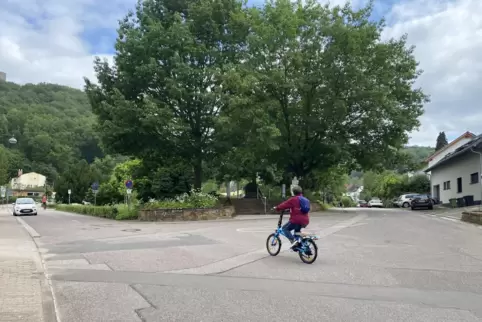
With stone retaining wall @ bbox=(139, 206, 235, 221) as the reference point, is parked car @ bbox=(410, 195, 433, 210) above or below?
above

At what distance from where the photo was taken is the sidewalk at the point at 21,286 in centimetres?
600

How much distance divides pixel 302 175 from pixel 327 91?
7512mm

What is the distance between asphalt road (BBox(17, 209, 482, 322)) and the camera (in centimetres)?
620

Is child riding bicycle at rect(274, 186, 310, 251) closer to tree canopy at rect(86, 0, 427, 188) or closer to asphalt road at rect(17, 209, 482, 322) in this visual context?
asphalt road at rect(17, 209, 482, 322)

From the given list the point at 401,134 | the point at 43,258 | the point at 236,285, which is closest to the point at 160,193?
the point at 401,134

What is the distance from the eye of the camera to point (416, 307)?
6.49 metres

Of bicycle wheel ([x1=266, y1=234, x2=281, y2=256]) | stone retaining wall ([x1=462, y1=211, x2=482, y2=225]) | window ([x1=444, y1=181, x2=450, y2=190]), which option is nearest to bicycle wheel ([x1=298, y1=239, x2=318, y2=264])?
bicycle wheel ([x1=266, y1=234, x2=281, y2=256])

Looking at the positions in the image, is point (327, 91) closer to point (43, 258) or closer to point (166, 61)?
point (166, 61)

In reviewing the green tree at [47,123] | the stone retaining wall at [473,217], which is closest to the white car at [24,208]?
the green tree at [47,123]

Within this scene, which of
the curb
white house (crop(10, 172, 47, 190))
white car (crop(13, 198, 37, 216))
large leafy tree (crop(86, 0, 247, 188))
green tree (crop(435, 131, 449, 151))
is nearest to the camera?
the curb

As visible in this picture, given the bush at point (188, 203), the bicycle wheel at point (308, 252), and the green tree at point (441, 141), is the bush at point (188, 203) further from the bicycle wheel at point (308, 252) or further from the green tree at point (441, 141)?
the green tree at point (441, 141)

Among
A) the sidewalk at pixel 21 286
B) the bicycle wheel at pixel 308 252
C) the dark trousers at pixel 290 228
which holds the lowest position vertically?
the sidewalk at pixel 21 286

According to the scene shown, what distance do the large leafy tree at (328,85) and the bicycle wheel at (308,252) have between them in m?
22.1

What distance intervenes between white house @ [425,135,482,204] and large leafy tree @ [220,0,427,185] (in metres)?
4.97
